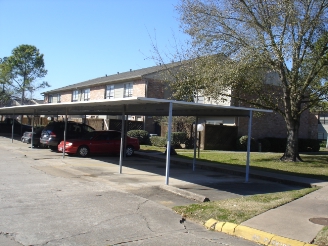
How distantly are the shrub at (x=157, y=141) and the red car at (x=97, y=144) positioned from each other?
542cm

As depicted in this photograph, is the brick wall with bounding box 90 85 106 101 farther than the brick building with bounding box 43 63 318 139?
Yes

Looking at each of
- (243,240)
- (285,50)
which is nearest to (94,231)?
(243,240)

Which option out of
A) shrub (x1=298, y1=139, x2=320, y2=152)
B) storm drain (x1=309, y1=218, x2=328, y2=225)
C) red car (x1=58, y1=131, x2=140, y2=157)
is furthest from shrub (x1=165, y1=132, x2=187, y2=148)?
storm drain (x1=309, y1=218, x2=328, y2=225)

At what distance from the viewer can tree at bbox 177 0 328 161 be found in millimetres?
17297

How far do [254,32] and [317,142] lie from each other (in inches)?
707

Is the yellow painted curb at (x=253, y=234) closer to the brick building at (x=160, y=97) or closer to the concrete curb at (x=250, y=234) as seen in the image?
the concrete curb at (x=250, y=234)

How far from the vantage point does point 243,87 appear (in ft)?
63.6

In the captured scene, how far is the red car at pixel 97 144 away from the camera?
19531 mm

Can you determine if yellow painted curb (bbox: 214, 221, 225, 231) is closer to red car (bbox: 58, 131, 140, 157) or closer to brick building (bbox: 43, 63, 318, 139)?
red car (bbox: 58, 131, 140, 157)

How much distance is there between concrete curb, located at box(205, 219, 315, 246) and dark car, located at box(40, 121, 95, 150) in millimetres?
15993

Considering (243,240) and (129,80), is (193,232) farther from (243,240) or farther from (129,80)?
(129,80)

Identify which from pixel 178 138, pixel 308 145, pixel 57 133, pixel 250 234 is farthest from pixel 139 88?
pixel 250 234

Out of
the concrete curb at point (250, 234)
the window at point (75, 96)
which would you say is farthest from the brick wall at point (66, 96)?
the concrete curb at point (250, 234)

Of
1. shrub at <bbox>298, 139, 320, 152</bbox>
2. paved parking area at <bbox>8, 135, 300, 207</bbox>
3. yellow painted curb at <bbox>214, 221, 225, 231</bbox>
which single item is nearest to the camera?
yellow painted curb at <bbox>214, 221, 225, 231</bbox>
